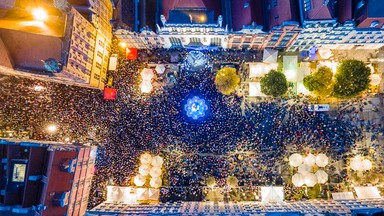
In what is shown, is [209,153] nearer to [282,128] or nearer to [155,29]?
[282,128]

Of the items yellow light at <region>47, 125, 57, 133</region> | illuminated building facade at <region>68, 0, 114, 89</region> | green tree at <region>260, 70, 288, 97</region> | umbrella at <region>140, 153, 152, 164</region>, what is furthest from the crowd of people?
green tree at <region>260, 70, 288, 97</region>

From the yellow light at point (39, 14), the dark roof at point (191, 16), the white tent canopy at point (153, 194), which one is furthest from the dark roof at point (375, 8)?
the yellow light at point (39, 14)

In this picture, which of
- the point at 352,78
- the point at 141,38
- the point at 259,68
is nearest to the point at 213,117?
the point at 259,68

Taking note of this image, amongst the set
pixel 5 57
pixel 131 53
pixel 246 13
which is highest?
pixel 246 13

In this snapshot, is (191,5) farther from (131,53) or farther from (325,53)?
(325,53)

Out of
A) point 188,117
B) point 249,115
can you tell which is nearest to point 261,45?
point 249,115

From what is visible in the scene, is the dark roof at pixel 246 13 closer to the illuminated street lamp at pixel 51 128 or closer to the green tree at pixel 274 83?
the green tree at pixel 274 83
